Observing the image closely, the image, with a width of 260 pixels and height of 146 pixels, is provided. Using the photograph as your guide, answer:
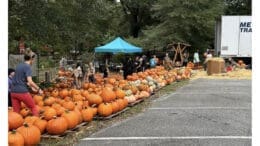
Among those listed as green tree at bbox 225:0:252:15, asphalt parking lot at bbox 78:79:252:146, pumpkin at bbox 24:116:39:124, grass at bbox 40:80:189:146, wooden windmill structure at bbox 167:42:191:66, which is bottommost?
grass at bbox 40:80:189:146

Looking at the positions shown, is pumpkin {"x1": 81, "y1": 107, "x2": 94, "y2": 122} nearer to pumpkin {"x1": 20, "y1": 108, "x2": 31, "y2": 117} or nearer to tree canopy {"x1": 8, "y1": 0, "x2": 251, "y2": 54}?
pumpkin {"x1": 20, "y1": 108, "x2": 31, "y2": 117}

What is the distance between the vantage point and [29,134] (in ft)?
24.6

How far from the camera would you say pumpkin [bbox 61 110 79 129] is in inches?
365

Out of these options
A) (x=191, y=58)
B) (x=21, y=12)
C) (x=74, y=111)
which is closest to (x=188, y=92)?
(x=21, y=12)

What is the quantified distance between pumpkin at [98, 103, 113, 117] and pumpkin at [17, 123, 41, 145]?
365 cm

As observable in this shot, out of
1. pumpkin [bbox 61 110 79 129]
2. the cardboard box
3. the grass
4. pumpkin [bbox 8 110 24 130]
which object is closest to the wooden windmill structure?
the cardboard box

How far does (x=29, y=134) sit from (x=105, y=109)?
406cm

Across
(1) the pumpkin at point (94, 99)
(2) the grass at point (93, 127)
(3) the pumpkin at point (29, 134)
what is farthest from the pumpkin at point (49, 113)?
(1) the pumpkin at point (94, 99)

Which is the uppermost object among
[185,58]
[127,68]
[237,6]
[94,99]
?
[237,6]

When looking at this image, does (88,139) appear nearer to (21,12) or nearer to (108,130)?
(108,130)

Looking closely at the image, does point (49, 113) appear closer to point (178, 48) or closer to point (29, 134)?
point (29, 134)

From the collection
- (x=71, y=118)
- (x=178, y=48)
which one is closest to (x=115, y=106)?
(x=71, y=118)

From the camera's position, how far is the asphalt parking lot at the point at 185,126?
27.0ft

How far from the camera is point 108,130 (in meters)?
9.62
